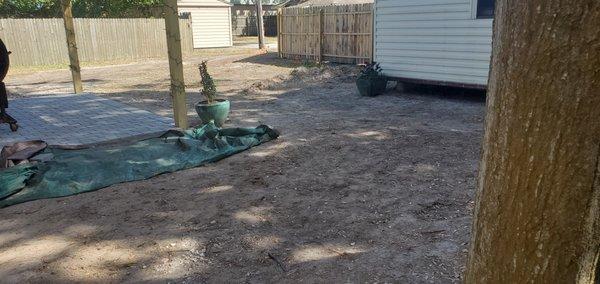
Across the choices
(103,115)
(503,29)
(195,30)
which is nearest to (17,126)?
(103,115)

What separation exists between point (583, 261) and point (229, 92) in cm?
1090

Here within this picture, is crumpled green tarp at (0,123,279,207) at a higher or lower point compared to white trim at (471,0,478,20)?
lower

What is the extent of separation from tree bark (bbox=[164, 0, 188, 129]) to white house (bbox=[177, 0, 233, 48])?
2169 cm

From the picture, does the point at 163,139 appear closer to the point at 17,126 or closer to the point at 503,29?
the point at 17,126

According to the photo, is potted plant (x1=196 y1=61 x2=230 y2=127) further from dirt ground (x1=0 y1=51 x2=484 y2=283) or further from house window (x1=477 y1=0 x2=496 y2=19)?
house window (x1=477 y1=0 x2=496 y2=19)

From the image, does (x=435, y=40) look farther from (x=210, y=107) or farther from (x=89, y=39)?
(x=89, y=39)

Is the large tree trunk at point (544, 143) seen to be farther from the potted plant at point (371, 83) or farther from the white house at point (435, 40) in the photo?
the potted plant at point (371, 83)

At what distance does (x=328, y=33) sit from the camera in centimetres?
1616

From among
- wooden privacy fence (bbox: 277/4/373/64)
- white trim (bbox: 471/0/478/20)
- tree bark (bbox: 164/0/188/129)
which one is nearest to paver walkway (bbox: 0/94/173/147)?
tree bark (bbox: 164/0/188/129)

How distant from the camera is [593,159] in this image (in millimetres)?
837

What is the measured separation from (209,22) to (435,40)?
837 inches

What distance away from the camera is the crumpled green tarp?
453 centimetres

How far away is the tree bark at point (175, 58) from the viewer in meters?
6.22

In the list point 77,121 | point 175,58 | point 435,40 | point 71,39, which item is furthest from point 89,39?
point 435,40
